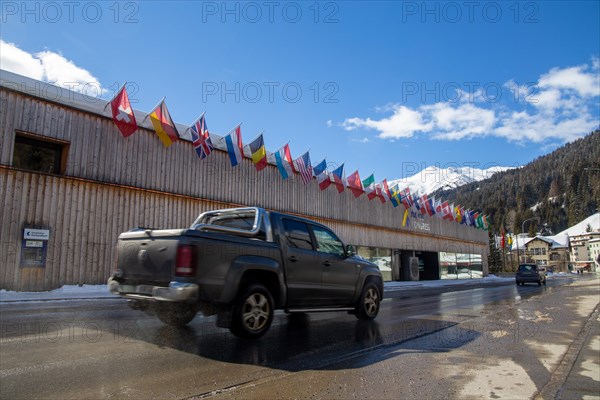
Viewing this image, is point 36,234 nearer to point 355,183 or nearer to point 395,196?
point 355,183

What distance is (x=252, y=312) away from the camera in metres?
5.68

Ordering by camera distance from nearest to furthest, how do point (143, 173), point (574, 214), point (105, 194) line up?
point (105, 194) < point (143, 173) < point (574, 214)

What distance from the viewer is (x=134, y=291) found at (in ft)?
18.6

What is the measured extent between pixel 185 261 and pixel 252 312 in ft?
3.96

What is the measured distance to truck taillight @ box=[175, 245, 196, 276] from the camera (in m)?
5.15

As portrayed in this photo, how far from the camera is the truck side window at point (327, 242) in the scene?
7200 millimetres

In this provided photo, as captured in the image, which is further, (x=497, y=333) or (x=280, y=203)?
(x=280, y=203)

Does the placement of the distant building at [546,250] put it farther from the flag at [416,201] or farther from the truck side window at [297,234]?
the truck side window at [297,234]

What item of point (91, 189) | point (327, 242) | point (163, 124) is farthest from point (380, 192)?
point (327, 242)

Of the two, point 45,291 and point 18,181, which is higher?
point 18,181

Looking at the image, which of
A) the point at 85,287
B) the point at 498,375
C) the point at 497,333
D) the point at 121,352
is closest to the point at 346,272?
the point at 497,333

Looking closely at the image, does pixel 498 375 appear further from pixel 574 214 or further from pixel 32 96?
pixel 574 214

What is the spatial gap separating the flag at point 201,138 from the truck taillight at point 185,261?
579 inches

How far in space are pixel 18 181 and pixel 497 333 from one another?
49.3ft
